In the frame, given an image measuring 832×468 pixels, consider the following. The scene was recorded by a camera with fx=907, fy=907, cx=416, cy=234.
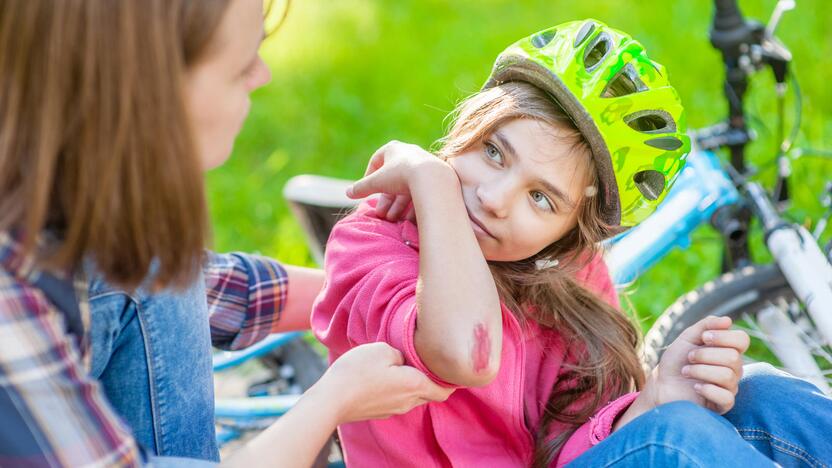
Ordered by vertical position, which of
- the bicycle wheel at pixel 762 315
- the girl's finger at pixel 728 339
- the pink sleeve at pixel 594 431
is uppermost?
the girl's finger at pixel 728 339

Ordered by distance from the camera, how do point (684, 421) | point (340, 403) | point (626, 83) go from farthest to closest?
1. point (626, 83)
2. point (684, 421)
3. point (340, 403)

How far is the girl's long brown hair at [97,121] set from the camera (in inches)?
45.2

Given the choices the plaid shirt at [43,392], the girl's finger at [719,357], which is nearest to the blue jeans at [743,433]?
the girl's finger at [719,357]

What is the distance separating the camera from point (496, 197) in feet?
5.57

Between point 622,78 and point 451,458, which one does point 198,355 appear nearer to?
point 451,458

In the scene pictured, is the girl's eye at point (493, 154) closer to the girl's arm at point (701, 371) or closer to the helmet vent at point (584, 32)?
the helmet vent at point (584, 32)

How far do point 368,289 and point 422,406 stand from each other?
0.97 ft

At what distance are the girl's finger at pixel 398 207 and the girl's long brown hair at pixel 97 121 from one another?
0.63 m

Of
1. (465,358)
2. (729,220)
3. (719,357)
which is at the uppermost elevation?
(465,358)

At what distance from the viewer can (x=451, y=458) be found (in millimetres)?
1786

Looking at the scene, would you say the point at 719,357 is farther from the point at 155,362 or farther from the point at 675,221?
the point at 155,362

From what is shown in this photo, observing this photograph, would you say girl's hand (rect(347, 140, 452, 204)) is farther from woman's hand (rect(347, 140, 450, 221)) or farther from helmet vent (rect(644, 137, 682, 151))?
helmet vent (rect(644, 137, 682, 151))

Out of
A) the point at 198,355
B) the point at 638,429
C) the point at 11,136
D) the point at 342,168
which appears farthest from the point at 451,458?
the point at 342,168

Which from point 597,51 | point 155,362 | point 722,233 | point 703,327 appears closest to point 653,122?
point 597,51
